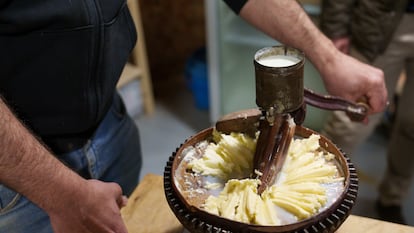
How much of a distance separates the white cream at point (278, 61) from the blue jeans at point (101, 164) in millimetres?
494

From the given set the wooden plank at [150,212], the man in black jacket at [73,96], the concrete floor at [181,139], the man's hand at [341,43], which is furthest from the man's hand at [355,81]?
the concrete floor at [181,139]

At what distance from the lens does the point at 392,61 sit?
1749mm

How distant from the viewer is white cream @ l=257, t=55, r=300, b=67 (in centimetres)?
75

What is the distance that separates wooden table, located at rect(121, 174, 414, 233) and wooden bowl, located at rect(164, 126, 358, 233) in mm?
156

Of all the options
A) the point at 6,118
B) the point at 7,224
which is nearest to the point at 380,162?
the point at 7,224

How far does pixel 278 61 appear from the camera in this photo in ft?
2.53

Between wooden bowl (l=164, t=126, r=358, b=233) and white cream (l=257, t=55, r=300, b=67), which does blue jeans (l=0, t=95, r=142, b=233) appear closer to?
wooden bowl (l=164, t=126, r=358, b=233)

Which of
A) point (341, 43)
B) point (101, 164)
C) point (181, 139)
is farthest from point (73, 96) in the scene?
point (181, 139)

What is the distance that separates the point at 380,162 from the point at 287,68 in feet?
5.36

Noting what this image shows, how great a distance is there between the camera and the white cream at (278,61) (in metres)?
0.75

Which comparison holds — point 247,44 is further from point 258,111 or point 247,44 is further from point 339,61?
point 258,111

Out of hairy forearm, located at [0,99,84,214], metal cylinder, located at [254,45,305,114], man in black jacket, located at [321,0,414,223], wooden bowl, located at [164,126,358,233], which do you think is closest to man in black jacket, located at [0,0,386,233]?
hairy forearm, located at [0,99,84,214]

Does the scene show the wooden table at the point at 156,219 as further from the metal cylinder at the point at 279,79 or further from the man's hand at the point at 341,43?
the man's hand at the point at 341,43

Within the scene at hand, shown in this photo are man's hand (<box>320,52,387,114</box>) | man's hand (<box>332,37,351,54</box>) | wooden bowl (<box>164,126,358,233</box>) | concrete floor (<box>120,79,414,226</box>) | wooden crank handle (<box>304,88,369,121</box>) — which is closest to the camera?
wooden bowl (<box>164,126,358,233</box>)
